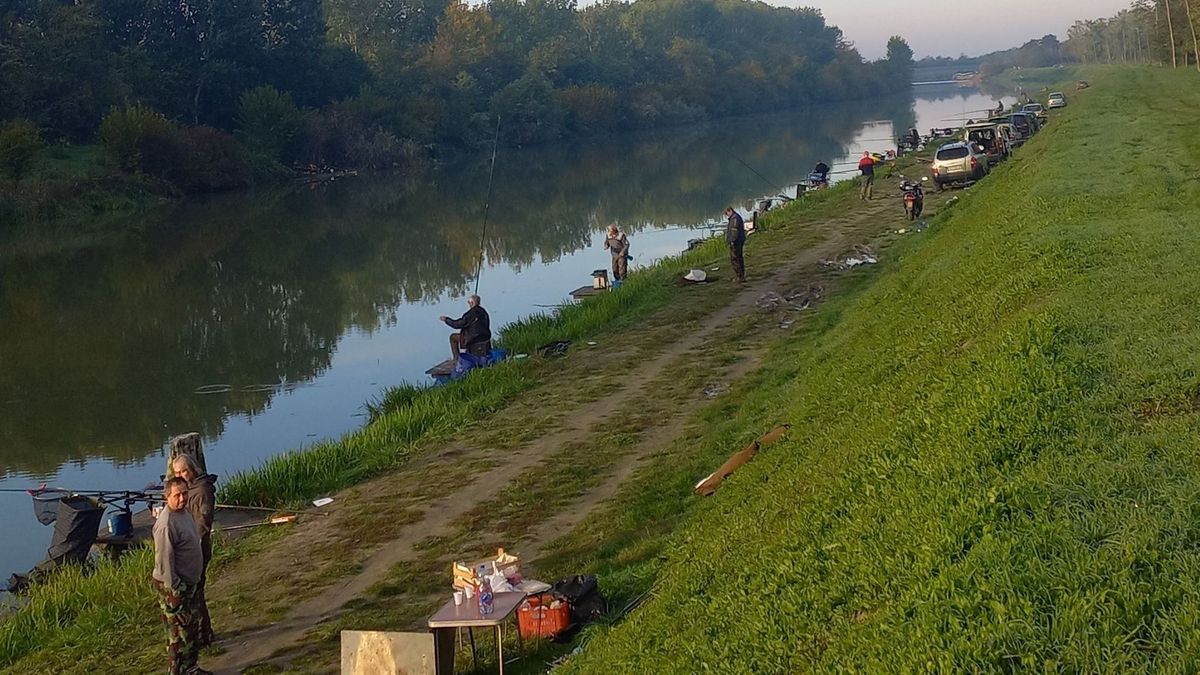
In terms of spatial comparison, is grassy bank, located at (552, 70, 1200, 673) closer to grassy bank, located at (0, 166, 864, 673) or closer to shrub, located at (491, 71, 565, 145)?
grassy bank, located at (0, 166, 864, 673)

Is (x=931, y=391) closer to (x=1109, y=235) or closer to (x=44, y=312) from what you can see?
(x=1109, y=235)

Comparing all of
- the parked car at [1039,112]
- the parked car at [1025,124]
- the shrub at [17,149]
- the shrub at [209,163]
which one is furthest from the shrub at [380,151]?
the parked car at [1025,124]

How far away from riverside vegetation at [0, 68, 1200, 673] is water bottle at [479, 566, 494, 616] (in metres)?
0.69

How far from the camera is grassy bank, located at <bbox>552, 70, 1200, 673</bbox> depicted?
4891 mm

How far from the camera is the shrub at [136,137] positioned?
6084 centimetres

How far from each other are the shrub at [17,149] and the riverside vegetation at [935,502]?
46.2 metres

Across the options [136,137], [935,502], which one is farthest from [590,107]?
[935,502]

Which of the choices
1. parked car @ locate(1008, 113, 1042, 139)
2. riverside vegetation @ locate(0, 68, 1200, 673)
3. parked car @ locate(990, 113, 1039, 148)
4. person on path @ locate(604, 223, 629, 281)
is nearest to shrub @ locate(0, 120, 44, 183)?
person on path @ locate(604, 223, 629, 281)


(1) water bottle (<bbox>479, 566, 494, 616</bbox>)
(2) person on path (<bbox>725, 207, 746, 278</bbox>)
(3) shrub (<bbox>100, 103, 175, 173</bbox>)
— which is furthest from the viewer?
(3) shrub (<bbox>100, 103, 175, 173</bbox>)

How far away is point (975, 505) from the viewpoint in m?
6.08

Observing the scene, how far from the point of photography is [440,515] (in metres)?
12.0

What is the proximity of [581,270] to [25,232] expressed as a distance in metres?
27.4

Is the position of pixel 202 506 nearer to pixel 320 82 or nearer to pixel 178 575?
pixel 178 575

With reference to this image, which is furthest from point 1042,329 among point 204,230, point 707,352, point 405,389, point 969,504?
point 204,230
